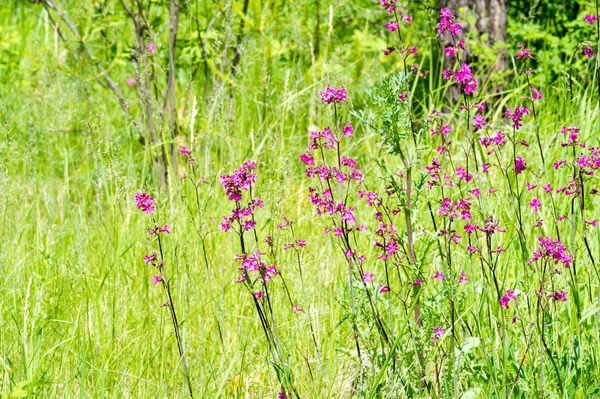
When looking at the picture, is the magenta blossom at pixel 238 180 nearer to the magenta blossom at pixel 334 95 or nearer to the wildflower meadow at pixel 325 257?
the wildflower meadow at pixel 325 257

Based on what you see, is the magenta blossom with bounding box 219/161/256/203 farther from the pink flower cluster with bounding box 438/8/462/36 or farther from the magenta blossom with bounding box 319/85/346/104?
the pink flower cluster with bounding box 438/8/462/36

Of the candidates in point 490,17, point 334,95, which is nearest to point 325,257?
point 334,95

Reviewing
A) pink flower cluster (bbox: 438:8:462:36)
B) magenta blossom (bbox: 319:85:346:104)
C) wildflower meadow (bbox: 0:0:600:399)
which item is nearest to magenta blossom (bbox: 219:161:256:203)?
wildflower meadow (bbox: 0:0:600:399)


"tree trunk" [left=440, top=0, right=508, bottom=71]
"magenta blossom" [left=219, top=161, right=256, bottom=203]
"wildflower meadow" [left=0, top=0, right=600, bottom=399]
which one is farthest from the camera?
"tree trunk" [left=440, top=0, right=508, bottom=71]

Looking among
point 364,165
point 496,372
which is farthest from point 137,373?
point 364,165

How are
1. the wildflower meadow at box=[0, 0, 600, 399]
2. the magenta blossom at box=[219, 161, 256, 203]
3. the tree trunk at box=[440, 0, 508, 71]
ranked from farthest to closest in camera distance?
the tree trunk at box=[440, 0, 508, 71] < the wildflower meadow at box=[0, 0, 600, 399] < the magenta blossom at box=[219, 161, 256, 203]

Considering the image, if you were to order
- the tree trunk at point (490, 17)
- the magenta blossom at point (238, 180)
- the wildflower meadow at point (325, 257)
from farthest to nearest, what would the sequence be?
the tree trunk at point (490, 17) → the wildflower meadow at point (325, 257) → the magenta blossom at point (238, 180)

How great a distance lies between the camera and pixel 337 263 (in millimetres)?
2895

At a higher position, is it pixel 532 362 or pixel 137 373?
pixel 532 362

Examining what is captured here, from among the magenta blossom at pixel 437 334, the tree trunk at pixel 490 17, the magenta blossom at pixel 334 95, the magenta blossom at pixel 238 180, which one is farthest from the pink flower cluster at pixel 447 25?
the tree trunk at pixel 490 17

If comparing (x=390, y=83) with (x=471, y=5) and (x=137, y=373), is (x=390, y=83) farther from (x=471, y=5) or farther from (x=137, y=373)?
(x=471, y=5)

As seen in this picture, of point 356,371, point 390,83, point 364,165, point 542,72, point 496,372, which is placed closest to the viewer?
point 390,83

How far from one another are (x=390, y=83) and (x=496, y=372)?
755 millimetres

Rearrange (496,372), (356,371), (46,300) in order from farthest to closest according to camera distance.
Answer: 1. (46,300)
2. (356,371)
3. (496,372)
